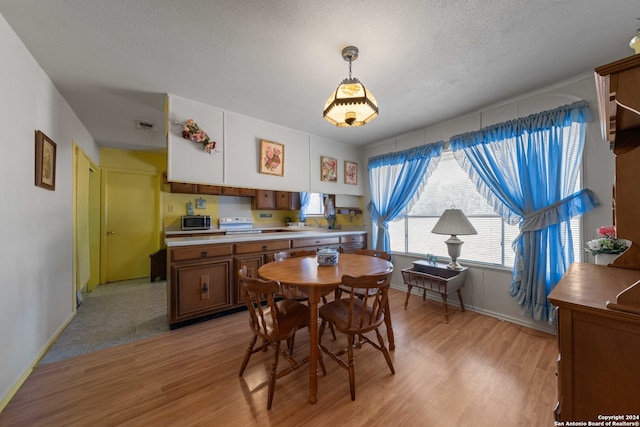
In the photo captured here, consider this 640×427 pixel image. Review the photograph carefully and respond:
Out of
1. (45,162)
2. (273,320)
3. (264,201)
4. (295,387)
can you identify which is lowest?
(295,387)

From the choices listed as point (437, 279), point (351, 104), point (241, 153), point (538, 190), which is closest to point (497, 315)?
point (437, 279)

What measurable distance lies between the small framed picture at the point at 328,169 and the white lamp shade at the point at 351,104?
201 centimetres

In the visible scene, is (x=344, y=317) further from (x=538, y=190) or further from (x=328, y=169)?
(x=328, y=169)

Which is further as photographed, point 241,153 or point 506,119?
point 241,153

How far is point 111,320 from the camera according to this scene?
2617 millimetres

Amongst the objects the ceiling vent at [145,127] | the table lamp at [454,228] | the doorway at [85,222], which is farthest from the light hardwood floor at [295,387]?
the ceiling vent at [145,127]

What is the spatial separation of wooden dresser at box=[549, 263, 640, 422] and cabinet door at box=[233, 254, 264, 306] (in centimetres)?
261

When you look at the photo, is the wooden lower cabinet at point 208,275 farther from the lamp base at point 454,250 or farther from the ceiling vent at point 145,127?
the lamp base at point 454,250

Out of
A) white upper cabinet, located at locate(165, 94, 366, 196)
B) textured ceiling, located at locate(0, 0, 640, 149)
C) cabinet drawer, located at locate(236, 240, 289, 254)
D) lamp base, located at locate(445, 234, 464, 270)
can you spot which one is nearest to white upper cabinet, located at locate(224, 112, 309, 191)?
white upper cabinet, located at locate(165, 94, 366, 196)

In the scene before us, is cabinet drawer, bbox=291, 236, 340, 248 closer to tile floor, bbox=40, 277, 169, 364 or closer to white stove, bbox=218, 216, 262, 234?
white stove, bbox=218, 216, 262, 234

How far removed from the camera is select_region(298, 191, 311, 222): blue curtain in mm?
4348

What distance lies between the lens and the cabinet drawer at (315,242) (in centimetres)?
329

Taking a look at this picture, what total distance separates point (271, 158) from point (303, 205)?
146 cm

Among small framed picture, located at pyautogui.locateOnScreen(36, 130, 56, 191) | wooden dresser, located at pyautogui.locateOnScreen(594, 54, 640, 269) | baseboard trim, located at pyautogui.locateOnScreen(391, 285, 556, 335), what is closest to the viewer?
wooden dresser, located at pyautogui.locateOnScreen(594, 54, 640, 269)
